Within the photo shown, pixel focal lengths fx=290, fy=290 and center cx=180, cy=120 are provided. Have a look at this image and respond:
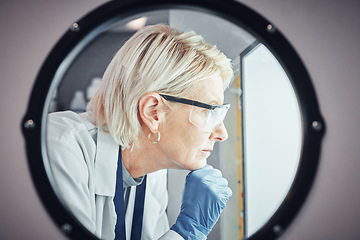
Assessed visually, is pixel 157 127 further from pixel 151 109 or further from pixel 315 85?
pixel 315 85

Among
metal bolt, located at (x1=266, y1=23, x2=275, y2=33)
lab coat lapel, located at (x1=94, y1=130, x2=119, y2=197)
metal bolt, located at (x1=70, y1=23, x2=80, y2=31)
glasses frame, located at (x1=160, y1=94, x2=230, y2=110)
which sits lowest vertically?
lab coat lapel, located at (x1=94, y1=130, x2=119, y2=197)

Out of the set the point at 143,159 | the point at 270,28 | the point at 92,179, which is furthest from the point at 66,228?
the point at 270,28

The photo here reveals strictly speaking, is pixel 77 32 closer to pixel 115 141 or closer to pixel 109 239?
pixel 115 141

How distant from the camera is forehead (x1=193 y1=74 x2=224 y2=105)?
75cm

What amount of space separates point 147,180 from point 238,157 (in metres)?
0.29

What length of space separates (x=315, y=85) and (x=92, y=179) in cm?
57

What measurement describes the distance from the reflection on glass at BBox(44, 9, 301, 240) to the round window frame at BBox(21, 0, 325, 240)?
3cm

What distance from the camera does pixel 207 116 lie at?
750mm

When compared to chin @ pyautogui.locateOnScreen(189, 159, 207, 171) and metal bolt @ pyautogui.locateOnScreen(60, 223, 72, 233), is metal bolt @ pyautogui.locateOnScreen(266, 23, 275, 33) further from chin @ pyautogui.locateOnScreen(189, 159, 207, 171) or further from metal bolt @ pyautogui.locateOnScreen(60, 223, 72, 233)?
metal bolt @ pyautogui.locateOnScreen(60, 223, 72, 233)

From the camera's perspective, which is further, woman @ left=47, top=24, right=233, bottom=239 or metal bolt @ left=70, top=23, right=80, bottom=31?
woman @ left=47, top=24, right=233, bottom=239

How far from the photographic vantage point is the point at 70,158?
0.68 m

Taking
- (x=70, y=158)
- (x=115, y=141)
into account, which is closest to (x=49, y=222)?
(x=70, y=158)

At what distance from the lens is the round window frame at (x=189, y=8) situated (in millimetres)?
560

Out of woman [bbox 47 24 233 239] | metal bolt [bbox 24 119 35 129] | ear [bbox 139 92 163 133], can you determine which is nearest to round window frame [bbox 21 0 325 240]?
metal bolt [bbox 24 119 35 129]
